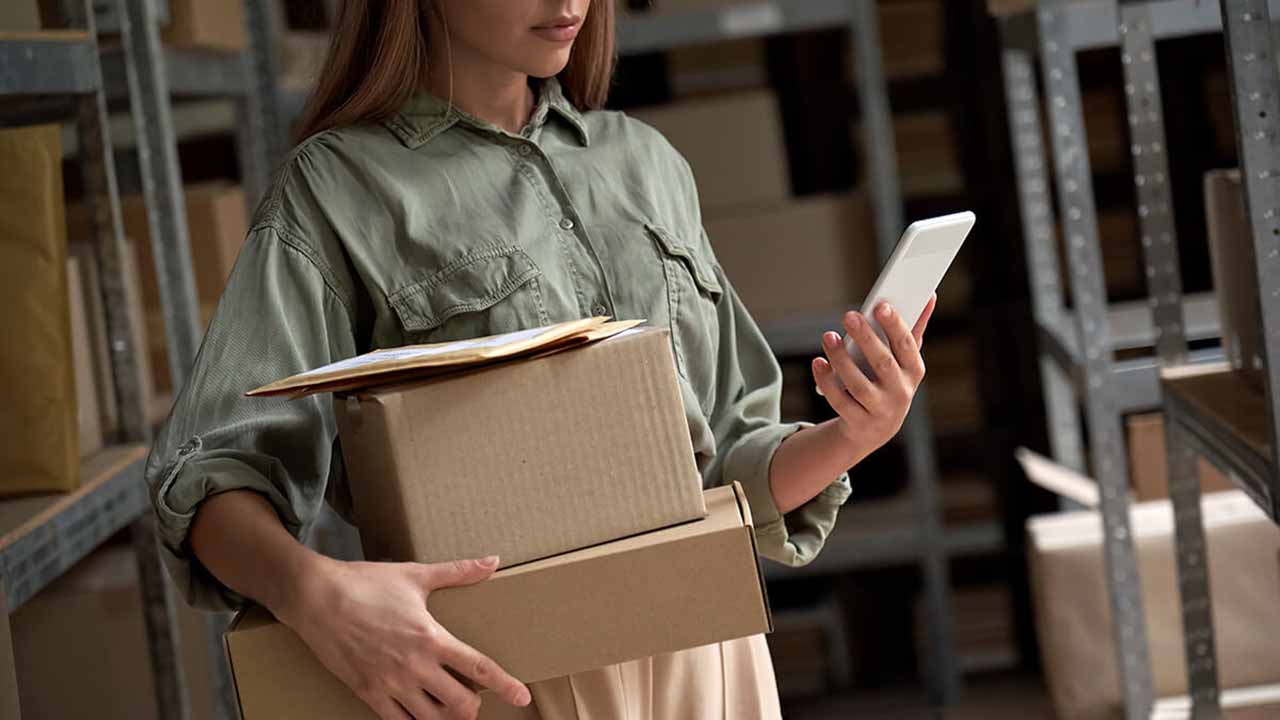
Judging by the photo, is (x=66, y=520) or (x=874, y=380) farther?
(x=66, y=520)

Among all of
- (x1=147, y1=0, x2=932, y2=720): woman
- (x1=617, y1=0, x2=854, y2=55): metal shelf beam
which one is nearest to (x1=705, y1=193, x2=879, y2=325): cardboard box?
(x1=617, y1=0, x2=854, y2=55): metal shelf beam

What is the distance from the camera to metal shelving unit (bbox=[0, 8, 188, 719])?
4.64 feet

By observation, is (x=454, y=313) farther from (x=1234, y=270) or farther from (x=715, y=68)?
(x=715, y=68)

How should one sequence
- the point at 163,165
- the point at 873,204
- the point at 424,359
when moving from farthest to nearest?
the point at 873,204 < the point at 163,165 < the point at 424,359

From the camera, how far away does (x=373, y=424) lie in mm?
910

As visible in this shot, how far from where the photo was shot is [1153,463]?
7.89 ft

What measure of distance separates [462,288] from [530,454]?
191 mm

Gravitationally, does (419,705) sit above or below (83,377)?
below

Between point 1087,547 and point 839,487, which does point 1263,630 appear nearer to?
point 1087,547

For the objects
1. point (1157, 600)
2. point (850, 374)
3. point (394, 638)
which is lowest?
point (1157, 600)

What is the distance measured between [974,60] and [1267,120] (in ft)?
7.02

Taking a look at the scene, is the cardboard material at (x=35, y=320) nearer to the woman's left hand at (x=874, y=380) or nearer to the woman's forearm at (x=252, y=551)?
the woman's forearm at (x=252, y=551)

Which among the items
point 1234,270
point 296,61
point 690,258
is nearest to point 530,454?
point 690,258

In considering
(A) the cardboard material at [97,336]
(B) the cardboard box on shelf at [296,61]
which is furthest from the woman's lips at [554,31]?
(B) the cardboard box on shelf at [296,61]
